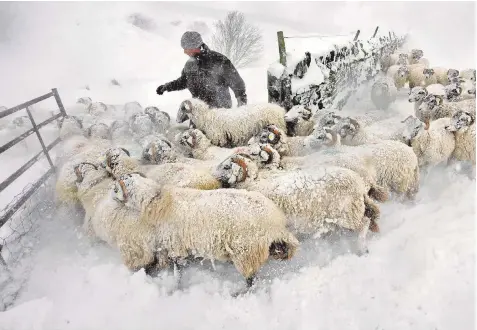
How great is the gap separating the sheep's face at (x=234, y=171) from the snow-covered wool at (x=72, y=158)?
214 cm

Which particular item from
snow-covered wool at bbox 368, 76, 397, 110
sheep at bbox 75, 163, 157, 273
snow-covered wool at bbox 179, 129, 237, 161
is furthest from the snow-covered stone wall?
sheep at bbox 75, 163, 157, 273

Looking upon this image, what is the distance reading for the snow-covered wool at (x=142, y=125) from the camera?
584 centimetres

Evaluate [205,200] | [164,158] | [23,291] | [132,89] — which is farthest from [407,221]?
[132,89]

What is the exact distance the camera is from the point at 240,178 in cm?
384

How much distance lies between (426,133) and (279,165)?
2.76 m

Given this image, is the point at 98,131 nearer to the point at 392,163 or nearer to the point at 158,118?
the point at 158,118

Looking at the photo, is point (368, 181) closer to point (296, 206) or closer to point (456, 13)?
point (296, 206)

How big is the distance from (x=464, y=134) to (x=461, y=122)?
0.24 meters

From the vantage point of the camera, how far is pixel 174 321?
307 cm

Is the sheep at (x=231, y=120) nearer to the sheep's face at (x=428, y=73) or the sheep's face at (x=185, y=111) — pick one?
the sheep's face at (x=185, y=111)

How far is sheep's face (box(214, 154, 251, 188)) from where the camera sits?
3.83m

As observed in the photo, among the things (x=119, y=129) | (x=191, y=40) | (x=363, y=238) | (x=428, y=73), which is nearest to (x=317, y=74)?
(x=191, y=40)

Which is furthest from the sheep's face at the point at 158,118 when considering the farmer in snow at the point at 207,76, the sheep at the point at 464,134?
the sheep at the point at 464,134

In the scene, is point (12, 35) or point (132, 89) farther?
point (12, 35)
